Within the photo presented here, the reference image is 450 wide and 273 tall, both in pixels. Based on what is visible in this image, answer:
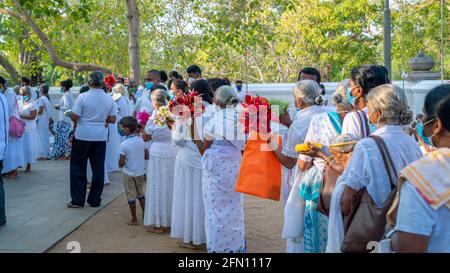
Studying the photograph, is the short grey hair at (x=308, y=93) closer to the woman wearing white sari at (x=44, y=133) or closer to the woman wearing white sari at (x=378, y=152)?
the woman wearing white sari at (x=378, y=152)

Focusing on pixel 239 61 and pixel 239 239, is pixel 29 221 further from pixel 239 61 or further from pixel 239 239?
pixel 239 61

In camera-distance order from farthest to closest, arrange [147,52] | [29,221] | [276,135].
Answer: [147,52] → [29,221] → [276,135]

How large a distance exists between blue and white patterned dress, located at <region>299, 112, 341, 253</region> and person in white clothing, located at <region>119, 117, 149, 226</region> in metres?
3.92

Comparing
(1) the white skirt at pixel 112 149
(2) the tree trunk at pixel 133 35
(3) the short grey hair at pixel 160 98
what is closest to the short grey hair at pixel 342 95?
(3) the short grey hair at pixel 160 98

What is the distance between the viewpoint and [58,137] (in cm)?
1606

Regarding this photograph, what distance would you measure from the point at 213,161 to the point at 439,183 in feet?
12.7

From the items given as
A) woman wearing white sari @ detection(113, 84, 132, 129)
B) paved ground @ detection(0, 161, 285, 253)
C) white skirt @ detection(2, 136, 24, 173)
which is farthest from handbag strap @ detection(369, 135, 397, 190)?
woman wearing white sari @ detection(113, 84, 132, 129)

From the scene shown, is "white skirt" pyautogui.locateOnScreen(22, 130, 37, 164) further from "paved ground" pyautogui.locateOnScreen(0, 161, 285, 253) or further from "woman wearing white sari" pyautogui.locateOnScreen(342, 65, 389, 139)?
"woman wearing white sari" pyautogui.locateOnScreen(342, 65, 389, 139)

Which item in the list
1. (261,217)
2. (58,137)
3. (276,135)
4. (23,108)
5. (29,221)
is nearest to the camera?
(276,135)

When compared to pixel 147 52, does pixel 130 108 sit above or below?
below

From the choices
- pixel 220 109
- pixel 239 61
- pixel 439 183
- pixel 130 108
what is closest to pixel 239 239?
pixel 220 109

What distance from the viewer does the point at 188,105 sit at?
6.74 m

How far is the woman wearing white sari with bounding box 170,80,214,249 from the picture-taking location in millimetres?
7109

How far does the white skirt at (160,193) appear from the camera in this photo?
26.8 feet
